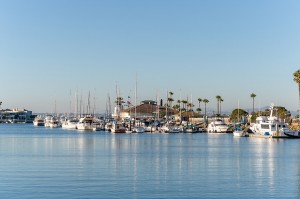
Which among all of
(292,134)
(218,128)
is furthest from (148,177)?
(218,128)

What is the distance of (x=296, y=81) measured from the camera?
14612 cm

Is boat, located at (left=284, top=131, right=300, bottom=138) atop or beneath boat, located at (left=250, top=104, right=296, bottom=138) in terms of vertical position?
beneath

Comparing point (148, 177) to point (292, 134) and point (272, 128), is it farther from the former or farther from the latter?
point (292, 134)

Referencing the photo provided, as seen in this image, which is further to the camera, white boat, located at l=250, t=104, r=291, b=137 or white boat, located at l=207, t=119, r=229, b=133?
white boat, located at l=207, t=119, r=229, b=133

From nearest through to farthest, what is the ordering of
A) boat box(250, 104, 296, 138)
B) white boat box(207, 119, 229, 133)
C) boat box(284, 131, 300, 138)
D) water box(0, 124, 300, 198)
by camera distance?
water box(0, 124, 300, 198)
boat box(250, 104, 296, 138)
boat box(284, 131, 300, 138)
white boat box(207, 119, 229, 133)

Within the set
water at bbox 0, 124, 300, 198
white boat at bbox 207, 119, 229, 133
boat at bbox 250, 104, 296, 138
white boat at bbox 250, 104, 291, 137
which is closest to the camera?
water at bbox 0, 124, 300, 198

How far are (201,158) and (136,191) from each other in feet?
115

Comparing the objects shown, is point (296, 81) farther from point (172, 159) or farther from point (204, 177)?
point (204, 177)

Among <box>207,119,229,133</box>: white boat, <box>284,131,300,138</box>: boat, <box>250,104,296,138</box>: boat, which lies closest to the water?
<box>250,104,296,138</box>: boat

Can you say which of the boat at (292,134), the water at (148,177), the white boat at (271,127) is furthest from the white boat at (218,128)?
the water at (148,177)

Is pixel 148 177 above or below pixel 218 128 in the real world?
below

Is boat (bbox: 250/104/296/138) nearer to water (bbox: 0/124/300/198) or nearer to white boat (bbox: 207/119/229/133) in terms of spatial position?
white boat (bbox: 207/119/229/133)

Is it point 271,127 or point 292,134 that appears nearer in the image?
point 292,134

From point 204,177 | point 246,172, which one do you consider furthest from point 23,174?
point 246,172
